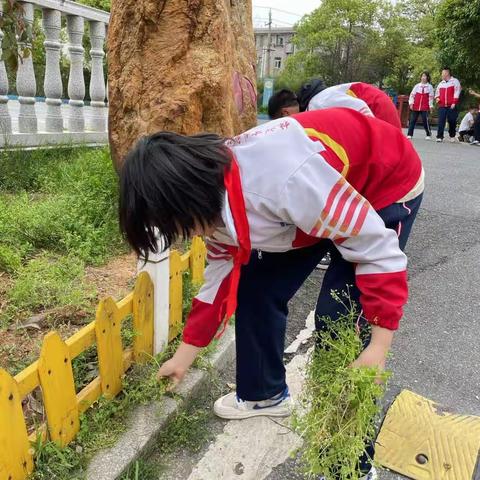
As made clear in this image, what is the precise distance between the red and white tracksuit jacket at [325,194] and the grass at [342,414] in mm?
143

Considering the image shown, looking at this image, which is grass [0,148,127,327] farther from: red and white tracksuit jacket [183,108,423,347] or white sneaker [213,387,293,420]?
red and white tracksuit jacket [183,108,423,347]

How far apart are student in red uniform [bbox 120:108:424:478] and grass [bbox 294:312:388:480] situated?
7 centimetres

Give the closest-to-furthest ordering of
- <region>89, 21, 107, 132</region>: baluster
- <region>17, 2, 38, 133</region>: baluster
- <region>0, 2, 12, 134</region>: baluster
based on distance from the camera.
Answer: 1. <region>0, 2, 12, 134</region>: baluster
2. <region>17, 2, 38, 133</region>: baluster
3. <region>89, 21, 107, 132</region>: baluster

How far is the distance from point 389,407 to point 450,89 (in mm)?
10192

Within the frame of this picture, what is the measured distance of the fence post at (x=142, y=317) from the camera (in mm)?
2008

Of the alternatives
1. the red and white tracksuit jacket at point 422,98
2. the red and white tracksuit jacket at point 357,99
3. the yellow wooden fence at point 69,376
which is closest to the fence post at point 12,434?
the yellow wooden fence at point 69,376

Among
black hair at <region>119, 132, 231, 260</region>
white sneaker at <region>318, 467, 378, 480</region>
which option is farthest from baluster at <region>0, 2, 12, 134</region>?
white sneaker at <region>318, 467, 378, 480</region>

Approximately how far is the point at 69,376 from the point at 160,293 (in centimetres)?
55

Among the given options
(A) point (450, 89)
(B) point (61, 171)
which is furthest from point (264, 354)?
(A) point (450, 89)

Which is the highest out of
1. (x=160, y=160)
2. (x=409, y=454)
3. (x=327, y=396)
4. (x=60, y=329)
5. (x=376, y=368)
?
(x=160, y=160)

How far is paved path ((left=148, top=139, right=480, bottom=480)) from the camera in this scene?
1845 mm

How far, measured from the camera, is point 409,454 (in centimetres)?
194

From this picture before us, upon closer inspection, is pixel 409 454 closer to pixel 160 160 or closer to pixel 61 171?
pixel 160 160

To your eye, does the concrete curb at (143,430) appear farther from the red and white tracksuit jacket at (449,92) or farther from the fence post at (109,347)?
the red and white tracksuit jacket at (449,92)
